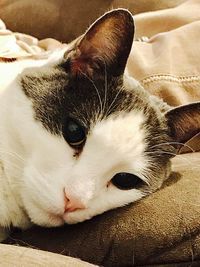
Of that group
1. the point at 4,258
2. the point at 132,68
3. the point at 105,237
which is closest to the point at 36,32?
the point at 132,68

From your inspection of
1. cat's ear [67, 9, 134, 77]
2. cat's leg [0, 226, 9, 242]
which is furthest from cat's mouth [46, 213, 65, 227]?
cat's ear [67, 9, 134, 77]

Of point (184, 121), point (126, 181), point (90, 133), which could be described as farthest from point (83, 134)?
point (184, 121)

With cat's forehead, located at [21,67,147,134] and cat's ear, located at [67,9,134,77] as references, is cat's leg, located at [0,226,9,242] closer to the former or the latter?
cat's forehead, located at [21,67,147,134]

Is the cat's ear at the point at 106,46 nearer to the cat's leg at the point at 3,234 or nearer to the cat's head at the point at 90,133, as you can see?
the cat's head at the point at 90,133

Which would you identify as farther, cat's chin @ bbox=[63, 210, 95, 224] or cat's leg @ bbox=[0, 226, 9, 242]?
cat's leg @ bbox=[0, 226, 9, 242]

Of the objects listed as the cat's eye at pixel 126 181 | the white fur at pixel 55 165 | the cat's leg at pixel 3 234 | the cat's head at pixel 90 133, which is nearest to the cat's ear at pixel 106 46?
the cat's head at pixel 90 133

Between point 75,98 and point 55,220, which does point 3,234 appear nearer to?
point 55,220

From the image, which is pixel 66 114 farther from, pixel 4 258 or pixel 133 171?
pixel 4 258
